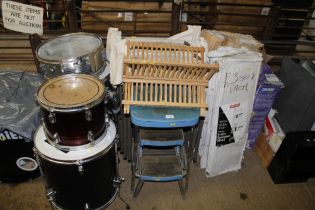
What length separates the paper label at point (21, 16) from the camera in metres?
2.27

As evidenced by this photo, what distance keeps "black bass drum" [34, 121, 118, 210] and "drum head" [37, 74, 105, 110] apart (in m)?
0.33

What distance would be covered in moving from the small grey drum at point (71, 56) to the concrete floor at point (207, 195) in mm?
1038

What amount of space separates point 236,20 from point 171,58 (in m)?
2.15

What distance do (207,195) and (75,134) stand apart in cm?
131

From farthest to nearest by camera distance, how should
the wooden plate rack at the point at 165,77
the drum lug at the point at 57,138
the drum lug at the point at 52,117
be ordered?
the wooden plate rack at the point at 165,77 → the drum lug at the point at 57,138 → the drum lug at the point at 52,117

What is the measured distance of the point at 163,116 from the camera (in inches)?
69.9

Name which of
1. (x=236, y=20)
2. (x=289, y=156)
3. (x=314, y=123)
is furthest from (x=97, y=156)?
(x=236, y=20)

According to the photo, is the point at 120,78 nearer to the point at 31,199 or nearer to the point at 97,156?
the point at 97,156

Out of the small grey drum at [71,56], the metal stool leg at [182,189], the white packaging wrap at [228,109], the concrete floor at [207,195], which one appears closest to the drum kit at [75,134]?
the small grey drum at [71,56]

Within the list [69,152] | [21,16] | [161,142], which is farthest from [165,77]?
[21,16]

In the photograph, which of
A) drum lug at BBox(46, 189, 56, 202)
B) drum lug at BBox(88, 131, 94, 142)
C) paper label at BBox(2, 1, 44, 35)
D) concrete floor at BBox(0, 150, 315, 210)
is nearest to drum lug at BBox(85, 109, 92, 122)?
drum lug at BBox(88, 131, 94, 142)

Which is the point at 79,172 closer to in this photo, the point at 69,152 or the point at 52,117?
the point at 69,152

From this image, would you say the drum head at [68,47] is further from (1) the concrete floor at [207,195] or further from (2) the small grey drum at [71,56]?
(1) the concrete floor at [207,195]

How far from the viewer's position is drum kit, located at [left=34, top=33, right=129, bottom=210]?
5.39 feet
